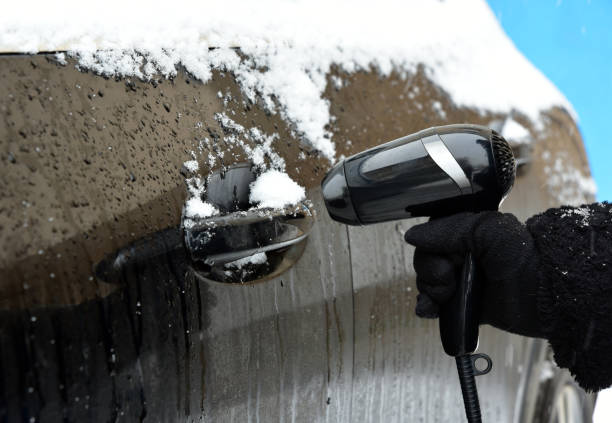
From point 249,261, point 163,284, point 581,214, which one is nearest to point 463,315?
point 581,214

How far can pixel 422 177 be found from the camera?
2.72ft

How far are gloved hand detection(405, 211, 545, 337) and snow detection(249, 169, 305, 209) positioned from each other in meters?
0.21

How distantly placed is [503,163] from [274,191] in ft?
1.19

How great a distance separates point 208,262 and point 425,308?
0.40 m

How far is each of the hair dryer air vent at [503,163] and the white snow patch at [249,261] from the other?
1.25 feet

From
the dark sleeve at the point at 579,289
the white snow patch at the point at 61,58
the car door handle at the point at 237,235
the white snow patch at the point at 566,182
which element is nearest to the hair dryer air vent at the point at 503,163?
the dark sleeve at the point at 579,289

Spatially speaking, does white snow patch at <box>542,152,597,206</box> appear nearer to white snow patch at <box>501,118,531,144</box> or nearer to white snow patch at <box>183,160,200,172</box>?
white snow patch at <box>501,118,531,144</box>

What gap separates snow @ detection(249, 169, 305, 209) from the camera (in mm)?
761

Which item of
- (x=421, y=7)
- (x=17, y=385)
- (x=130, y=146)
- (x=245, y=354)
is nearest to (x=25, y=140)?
(x=130, y=146)

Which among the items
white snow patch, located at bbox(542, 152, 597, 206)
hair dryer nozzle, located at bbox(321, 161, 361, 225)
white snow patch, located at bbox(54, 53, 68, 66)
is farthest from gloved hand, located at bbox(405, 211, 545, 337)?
white snow patch, located at bbox(542, 152, 597, 206)

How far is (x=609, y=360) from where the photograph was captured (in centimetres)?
87

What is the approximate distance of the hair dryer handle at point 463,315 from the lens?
0.91 meters

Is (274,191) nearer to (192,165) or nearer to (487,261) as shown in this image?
(192,165)

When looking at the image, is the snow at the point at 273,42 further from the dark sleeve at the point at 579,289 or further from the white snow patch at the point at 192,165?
the dark sleeve at the point at 579,289
